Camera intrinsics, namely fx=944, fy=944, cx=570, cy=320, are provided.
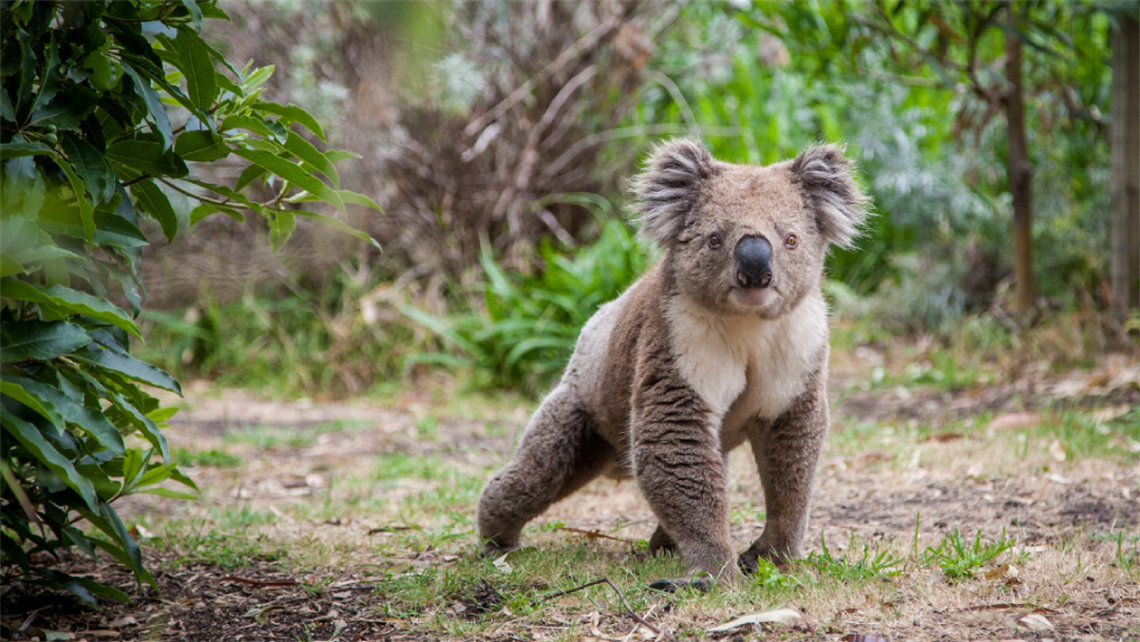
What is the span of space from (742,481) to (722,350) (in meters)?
1.59

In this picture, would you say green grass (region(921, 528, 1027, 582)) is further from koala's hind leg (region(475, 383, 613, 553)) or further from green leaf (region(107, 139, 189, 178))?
green leaf (region(107, 139, 189, 178))

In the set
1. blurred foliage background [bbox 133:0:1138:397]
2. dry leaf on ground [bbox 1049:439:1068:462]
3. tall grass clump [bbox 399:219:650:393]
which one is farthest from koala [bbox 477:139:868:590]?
blurred foliage background [bbox 133:0:1138:397]

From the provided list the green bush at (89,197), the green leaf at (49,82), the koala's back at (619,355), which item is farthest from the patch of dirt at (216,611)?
the green leaf at (49,82)

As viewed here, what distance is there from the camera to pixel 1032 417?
4.41 metres

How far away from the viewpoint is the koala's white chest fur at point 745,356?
2.52 metres

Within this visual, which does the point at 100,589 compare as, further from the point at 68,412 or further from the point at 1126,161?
the point at 1126,161

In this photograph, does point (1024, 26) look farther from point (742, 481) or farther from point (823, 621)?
point (823, 621)

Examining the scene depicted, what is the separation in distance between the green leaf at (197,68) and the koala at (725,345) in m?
1.23

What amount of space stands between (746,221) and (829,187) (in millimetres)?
346

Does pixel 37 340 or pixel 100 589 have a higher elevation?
pixel 37 340

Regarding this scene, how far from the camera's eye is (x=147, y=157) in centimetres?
211

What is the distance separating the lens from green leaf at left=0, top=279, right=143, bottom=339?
1.71 m

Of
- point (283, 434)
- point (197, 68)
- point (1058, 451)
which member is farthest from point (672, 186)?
point (283, 434)

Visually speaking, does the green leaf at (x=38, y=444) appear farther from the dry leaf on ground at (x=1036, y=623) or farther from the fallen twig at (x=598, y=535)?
A: the dry leaf on ground at (x=1036, y=623)
